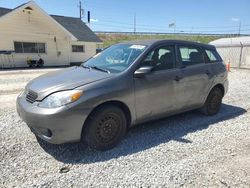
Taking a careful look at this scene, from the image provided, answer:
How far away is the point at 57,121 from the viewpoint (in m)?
3.15

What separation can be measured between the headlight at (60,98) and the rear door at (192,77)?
2160 millimetres

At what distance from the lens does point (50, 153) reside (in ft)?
11.7

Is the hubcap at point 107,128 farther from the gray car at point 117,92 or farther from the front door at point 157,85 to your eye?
the front door at point 157,85

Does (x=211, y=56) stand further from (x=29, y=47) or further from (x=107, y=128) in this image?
(x=29, y=47)

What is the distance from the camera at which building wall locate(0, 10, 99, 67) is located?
18.1 meters

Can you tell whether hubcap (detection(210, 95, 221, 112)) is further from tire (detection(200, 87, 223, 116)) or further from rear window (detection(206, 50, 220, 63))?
rear window (detection(206, 50, 220, 63))

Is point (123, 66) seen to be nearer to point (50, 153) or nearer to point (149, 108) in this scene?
point (149, 108)

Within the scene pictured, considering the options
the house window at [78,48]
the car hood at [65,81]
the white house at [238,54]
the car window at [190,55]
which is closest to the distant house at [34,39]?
the house window at [78,48]

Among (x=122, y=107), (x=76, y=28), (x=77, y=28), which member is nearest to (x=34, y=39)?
(x=76, y=28)

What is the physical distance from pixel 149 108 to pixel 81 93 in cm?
137

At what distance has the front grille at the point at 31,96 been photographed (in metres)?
3.47

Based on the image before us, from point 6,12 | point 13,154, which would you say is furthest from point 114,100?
point 6,12

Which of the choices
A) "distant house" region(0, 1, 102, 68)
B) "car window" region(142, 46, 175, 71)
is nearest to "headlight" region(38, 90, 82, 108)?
"car window" region(142, 46, 175, 71)

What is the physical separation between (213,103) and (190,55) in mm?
1362
